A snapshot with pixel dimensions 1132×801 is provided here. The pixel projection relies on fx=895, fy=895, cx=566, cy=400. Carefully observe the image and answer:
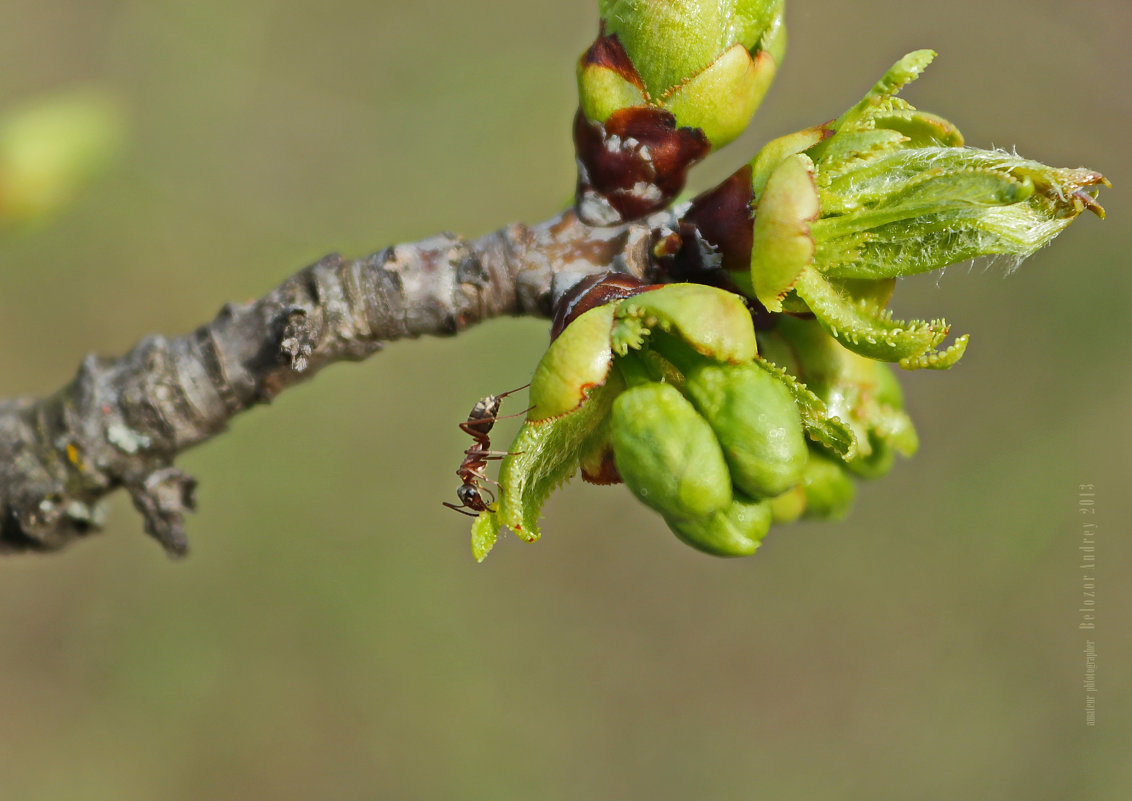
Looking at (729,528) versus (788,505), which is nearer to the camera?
(729,528)

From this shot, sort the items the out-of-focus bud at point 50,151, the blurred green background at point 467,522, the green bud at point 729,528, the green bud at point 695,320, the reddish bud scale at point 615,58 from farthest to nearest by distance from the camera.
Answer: the blurred green background at point 467,522, the out-of-focus bud at point 50,151, the reddish bud scale at point 615,58, the green bud at point 729,528, the green bud at point 695,320

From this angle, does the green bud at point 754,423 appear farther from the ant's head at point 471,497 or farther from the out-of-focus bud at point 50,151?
the out-of-focus bud at point 50,151

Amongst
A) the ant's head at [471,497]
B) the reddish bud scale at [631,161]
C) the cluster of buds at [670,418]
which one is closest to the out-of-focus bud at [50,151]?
the ant's head at [471,497]

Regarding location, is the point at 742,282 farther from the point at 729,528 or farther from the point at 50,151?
the point at 50,151

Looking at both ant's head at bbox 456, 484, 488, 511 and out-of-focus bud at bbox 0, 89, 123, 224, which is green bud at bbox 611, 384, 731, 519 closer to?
ant's head at bbox 456, 484, 488, 511

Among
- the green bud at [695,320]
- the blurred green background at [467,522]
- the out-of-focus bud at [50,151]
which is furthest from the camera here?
the blurred green background at [467,522]

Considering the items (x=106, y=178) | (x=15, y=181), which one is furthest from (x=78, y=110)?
(x=106, y=178)

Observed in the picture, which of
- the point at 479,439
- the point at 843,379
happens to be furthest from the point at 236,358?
the point at 843,379
